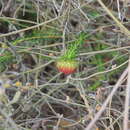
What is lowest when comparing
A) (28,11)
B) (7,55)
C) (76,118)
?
(76,118)

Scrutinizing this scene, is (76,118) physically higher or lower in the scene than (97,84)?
lower

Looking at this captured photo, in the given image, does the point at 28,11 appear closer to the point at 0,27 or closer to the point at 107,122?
the point at 0,27

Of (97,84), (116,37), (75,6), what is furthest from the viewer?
(116,37)

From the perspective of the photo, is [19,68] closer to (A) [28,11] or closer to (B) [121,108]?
(A) [28,11]

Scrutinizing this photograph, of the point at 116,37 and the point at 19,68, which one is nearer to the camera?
the point at 19,68

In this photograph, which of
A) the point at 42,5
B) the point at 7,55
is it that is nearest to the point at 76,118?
the point at 7,55

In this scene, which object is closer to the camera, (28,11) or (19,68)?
(19,68)

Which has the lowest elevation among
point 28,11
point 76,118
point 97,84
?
point 76,118

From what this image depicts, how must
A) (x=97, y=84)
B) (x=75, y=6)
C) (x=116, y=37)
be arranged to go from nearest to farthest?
(x=75, y=6), (x=97, y=84), (x=116, y=37)

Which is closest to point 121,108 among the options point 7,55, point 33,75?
point 33,75
